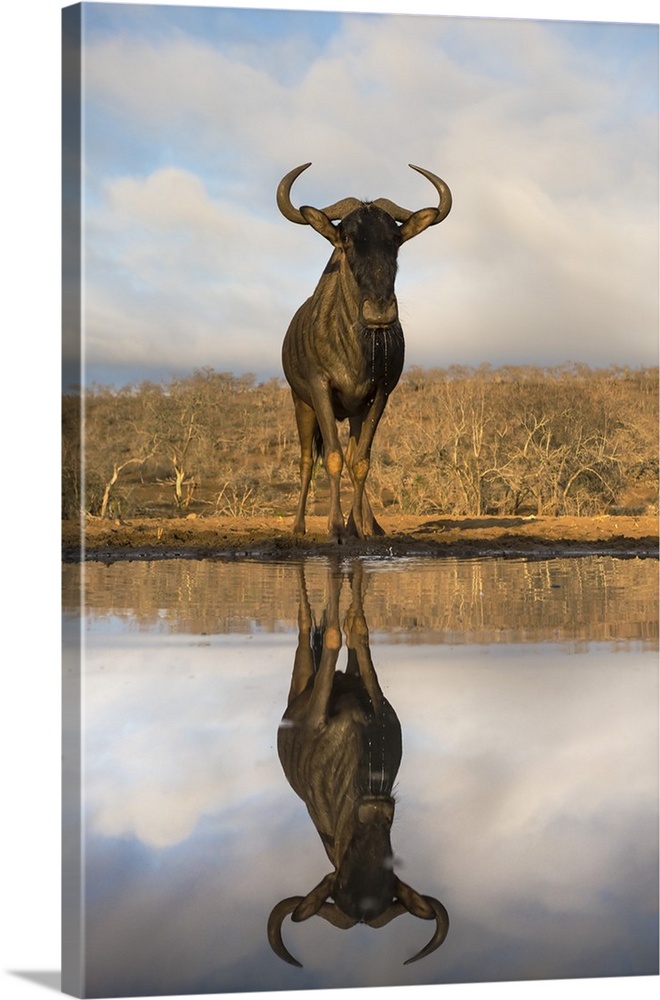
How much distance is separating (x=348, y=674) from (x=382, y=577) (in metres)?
3.14

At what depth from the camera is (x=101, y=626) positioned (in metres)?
6.92

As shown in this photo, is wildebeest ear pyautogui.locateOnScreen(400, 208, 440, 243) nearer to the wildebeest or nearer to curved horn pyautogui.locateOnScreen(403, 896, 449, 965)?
the wildebeest

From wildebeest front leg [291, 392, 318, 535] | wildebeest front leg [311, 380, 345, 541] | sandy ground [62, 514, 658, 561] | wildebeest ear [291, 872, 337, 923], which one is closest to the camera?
Answer: wildebeest ear [291, 872, 337, 923]

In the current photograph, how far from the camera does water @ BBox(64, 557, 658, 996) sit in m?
4.24

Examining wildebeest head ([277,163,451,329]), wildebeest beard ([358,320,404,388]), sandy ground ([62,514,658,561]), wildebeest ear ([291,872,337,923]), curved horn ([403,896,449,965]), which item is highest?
wildebeest head ([277,163,451,329])

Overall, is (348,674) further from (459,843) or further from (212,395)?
(212,395)

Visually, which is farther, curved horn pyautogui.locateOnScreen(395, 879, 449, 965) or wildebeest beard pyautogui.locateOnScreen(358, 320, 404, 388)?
wildebeest beard pyautogui.locateOnScreen(358, 320, 404, 388)

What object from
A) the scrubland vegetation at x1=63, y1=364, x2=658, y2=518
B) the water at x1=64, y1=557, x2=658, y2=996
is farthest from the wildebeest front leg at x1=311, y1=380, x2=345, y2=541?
the water at x1=64, y1=557, x2=658, y2=996

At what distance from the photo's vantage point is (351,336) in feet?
37.0

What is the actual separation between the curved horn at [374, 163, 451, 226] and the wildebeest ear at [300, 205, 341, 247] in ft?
1.23

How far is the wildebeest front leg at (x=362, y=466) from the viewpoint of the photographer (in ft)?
36.6

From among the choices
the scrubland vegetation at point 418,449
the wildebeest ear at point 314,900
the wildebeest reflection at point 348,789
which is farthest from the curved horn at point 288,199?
the wildebeest ear at point 314,900

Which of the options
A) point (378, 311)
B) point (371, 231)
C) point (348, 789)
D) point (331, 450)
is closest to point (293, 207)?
point (371, 231)

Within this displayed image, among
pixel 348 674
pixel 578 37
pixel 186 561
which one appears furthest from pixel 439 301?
pixel 348 674
